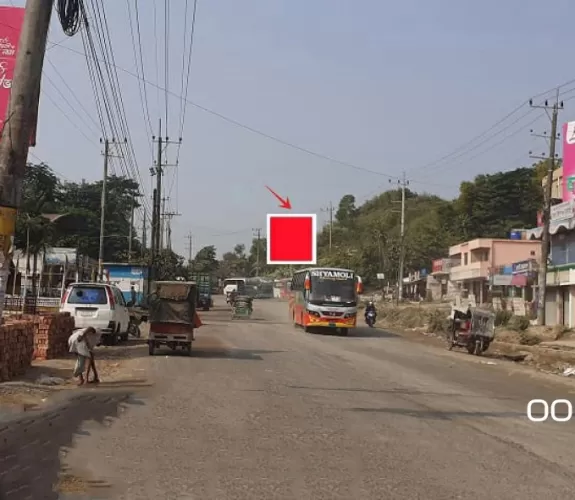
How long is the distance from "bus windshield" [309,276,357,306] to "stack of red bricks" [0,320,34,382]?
763 inches

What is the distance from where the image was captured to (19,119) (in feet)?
29.2

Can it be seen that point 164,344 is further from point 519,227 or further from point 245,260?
point 245,260

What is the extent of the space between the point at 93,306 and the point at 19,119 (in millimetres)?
12783

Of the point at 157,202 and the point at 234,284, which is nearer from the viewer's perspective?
the point at 157,202

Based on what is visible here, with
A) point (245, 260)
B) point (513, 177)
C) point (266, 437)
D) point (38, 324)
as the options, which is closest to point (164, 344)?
point (38, 324)

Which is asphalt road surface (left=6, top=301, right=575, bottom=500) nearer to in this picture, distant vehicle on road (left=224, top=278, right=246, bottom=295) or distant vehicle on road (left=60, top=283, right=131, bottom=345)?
distant vehicle on road (left=60, top=283, right=131, bottom=345)

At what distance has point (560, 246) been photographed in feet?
141

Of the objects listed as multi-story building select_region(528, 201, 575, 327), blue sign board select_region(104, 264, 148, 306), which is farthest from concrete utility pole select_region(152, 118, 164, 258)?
multi-story building select_region(528, 201, 575, 327)

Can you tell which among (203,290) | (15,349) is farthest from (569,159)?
(15,349)

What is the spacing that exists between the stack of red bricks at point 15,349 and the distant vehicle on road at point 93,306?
588 cm

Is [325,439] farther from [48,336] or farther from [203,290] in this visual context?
[203,290]

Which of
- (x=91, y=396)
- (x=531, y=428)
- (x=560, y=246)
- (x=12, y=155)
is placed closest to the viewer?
(x=12, y=155)

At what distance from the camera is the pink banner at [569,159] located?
4028 centimetres

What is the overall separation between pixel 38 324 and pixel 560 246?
3362 centimetres
